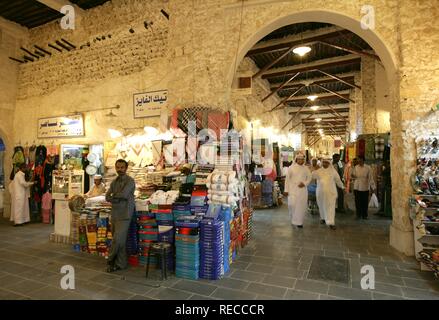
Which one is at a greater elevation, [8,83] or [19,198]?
[8,83]

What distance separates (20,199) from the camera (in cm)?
717

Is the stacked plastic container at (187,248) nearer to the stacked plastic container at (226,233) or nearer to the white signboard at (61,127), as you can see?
the stacked plastic container at (226,233)

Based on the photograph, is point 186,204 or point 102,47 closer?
point 186,204

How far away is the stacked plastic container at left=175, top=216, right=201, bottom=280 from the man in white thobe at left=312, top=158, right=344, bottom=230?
3.82 metres

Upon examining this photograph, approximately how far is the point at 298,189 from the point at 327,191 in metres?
0.70

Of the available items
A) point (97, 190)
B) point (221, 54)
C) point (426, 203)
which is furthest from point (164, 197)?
point (426, 203)

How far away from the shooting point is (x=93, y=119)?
7.10m

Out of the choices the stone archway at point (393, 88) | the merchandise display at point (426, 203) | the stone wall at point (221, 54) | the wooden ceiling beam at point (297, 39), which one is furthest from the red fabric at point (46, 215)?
the merchandise display at point (426, 203)

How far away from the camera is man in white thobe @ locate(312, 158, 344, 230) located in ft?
20.5

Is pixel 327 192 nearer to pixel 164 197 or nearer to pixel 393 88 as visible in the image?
pixel 393 88

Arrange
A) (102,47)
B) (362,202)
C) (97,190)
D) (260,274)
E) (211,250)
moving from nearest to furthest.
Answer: (211,250) → (260,274) → (97,190) → (102,47) → (362,202)

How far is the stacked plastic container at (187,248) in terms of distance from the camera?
11.9 feet

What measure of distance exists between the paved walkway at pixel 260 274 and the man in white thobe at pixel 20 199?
5.56 ft

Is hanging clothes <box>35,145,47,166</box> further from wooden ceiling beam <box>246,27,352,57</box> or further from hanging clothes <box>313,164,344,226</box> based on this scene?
hanging clothes <box>313,164,344,226</box>
